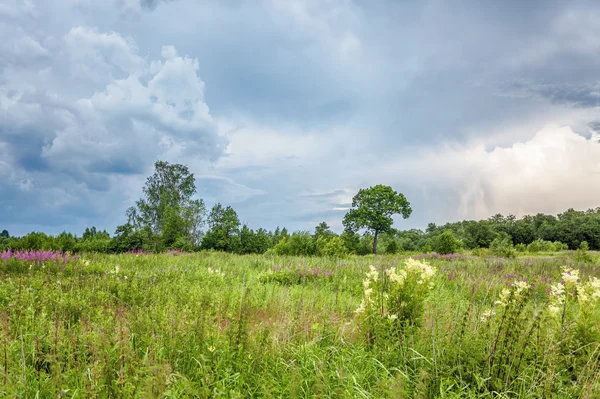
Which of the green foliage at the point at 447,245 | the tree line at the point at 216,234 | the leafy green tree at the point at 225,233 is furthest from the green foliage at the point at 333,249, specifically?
the green foliage at the point at 447,245

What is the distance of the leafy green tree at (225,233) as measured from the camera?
2420 cm

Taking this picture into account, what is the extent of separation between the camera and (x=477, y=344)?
333 cm

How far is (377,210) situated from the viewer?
37.2 metres

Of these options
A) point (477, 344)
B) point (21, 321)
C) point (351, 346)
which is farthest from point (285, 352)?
point (21, 321)

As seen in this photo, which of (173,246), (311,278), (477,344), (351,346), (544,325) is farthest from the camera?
(173,246)

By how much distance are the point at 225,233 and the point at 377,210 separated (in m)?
18.9

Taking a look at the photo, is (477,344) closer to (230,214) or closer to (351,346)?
(351,346)

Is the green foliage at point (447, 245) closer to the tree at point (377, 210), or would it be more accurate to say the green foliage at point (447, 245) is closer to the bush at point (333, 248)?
the tree at point (377, 210)

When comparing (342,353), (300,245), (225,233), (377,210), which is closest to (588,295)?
(342,353)

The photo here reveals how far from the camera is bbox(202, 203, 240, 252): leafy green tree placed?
24.2m

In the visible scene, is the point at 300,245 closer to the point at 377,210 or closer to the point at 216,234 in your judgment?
the point at 216,234

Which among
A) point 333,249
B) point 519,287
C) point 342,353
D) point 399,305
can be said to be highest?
point 333,249

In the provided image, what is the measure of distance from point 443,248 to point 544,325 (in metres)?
26.8

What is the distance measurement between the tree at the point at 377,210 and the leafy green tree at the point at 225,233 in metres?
16.4
